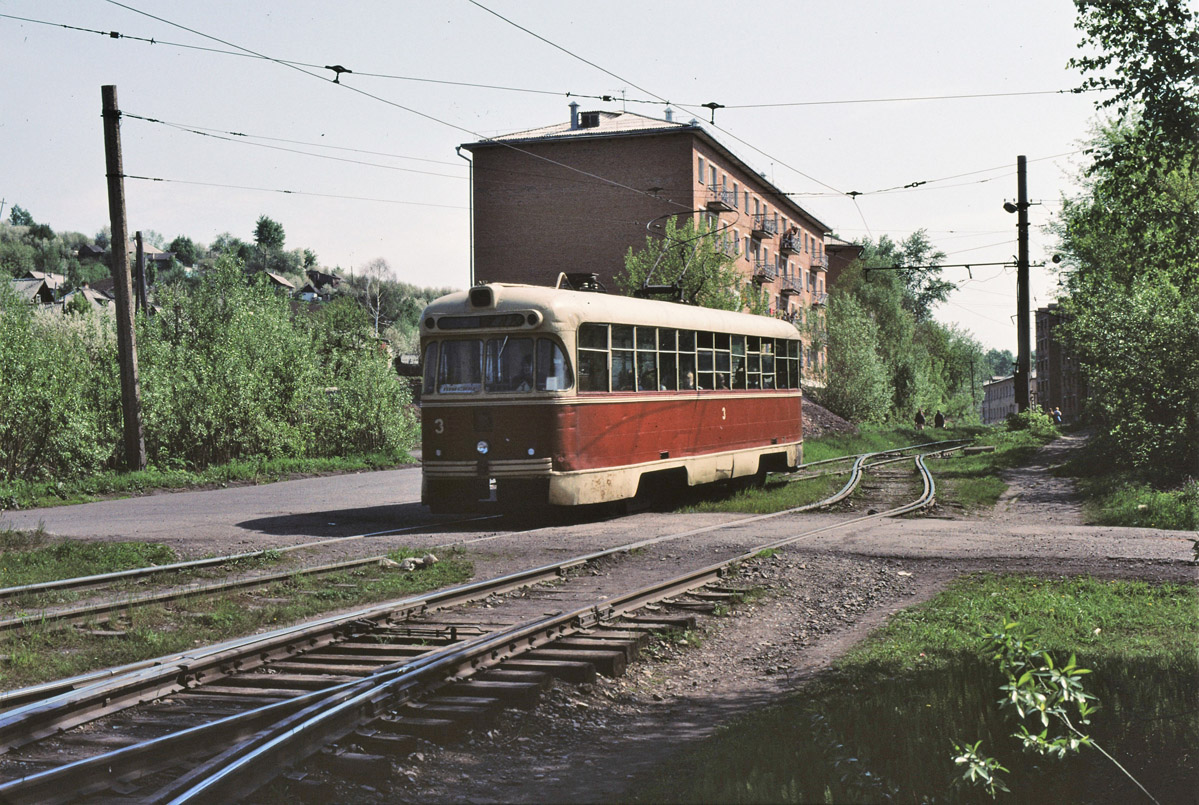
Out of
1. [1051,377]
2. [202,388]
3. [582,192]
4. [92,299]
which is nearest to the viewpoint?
[202,388]

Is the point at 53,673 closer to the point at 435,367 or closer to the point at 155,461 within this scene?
the point at 435,367

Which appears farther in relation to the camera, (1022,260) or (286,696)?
(1022,260)

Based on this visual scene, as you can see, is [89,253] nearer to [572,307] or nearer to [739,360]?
[739,360]

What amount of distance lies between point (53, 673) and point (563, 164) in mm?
44508

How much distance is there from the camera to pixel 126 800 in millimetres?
4492

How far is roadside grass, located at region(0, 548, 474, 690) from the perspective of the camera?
717 centimetres

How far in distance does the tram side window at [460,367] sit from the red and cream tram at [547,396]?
14 mm

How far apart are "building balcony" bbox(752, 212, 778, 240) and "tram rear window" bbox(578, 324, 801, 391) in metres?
44.3

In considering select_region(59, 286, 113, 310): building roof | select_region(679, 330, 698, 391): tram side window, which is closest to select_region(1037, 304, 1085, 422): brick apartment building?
select_region(59, 286, 113, 310): building roof

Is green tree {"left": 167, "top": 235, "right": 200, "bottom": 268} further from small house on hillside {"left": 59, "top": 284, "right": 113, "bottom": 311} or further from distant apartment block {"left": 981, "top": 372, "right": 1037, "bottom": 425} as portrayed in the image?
distant apartment block {"left": 981, "top": 372, "right": 1037, "bottom": 425}

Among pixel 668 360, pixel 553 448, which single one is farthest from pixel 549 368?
pixel 668 360

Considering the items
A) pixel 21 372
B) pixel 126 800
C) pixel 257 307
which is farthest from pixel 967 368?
pixel 126 800

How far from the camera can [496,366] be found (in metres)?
15.4

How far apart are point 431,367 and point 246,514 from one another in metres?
4.25
